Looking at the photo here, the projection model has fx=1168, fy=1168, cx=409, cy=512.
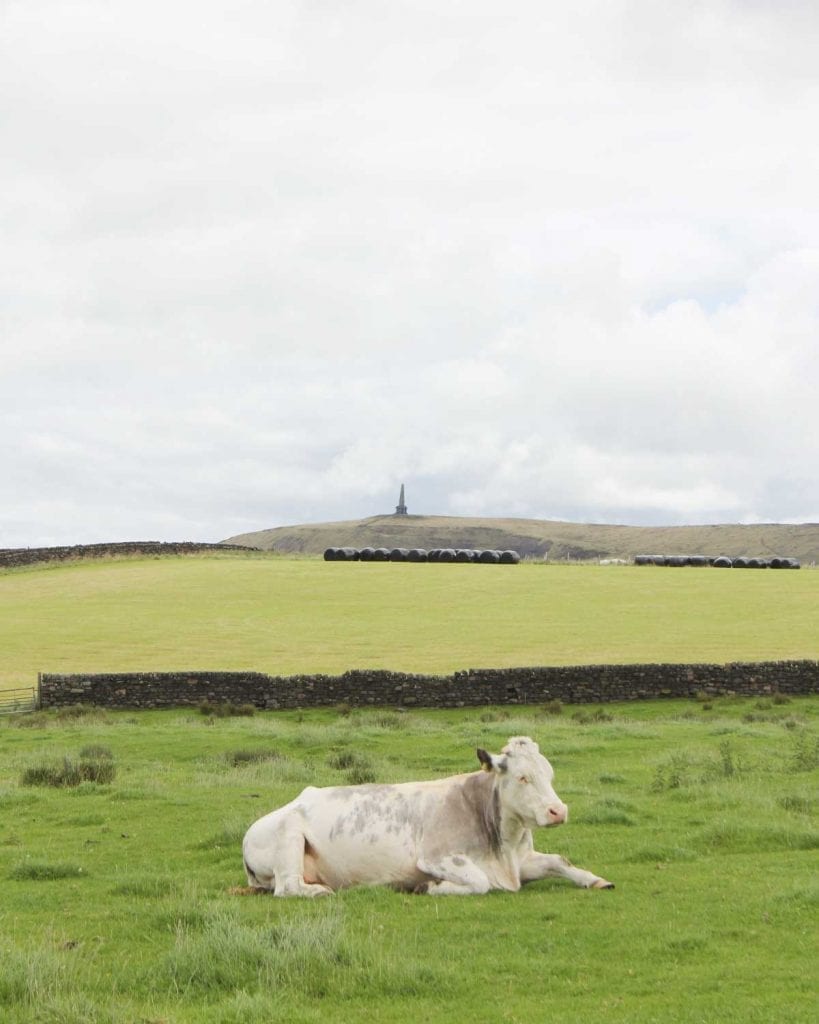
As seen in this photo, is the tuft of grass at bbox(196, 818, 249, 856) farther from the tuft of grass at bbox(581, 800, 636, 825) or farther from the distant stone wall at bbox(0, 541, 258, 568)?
the distant stone wall at bbox(0, 541, 258, 568)

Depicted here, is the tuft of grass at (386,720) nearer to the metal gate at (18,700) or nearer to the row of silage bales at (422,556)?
the metal gate at (18,700)

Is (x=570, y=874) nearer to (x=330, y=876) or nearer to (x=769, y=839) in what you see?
(x=330, y=876)

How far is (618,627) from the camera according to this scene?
56781mm

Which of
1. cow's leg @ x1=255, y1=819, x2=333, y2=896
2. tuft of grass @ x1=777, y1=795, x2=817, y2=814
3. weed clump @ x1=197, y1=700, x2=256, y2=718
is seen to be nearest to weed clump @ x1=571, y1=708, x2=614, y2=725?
weed clump @ x1=197, y1=700, x2=256, y2=718

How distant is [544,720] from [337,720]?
240 inches

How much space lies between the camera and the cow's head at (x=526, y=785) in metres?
10.6

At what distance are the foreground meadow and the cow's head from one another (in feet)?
2.49

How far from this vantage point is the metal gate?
37969mm

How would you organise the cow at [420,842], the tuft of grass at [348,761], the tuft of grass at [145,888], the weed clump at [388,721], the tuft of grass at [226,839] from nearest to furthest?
the cow at [420,842], the tuft of grass at [145,888], the tuft of grass at [226,839], the tuft of grass at [348,761], the weed clump at [388,721]

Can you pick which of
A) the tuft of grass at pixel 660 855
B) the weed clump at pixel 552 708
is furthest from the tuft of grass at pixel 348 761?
the weed clump at pixel 552 708

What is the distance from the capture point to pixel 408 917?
32.5 feet

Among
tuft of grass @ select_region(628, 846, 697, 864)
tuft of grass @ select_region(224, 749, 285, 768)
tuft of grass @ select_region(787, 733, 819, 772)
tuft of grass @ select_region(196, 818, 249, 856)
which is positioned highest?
tuft of grass @ select_region(628, 846, 697, 864)

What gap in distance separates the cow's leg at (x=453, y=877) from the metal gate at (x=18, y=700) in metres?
29.2

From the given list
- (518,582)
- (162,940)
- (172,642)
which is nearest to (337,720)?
(172,642)
